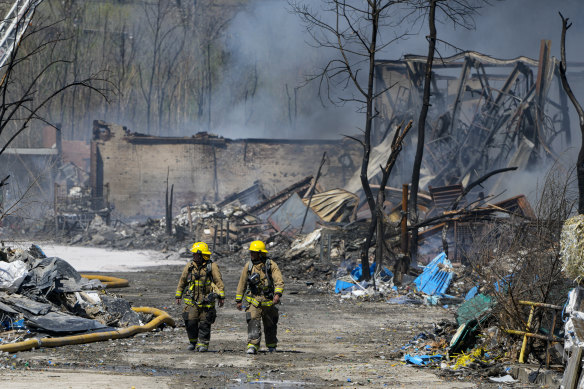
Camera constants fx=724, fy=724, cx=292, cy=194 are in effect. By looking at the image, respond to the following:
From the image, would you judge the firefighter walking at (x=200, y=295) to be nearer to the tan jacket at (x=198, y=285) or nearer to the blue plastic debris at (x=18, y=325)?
the tan jacket at (x=198, y=285)

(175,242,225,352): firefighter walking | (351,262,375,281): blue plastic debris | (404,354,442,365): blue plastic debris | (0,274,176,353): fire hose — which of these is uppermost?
(175,242,225,352): firefighter walking

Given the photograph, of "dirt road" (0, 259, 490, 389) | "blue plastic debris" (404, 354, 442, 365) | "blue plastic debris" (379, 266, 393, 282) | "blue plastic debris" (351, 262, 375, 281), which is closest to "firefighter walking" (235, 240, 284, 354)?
"dirt road" (0, 259, 490, 389)

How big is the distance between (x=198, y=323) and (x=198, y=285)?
0.50 metres

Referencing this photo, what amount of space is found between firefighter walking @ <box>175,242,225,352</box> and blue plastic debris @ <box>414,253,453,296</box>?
7278 mm

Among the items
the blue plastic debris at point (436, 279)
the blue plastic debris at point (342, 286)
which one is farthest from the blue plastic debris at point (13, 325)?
the blue plastic debris at point (436, 279)

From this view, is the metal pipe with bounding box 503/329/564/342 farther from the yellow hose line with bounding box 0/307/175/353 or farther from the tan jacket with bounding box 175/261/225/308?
the yellow hose line with bounding box 0/307/175/353

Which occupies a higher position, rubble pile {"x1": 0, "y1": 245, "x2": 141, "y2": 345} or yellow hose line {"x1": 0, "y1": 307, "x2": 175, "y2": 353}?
rubble pile {"x1": 0, "y1": 245, "x2": 141, "y2": 345}

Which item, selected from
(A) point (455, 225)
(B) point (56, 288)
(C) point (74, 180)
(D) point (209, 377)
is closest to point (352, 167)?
(C) point (74, 180)

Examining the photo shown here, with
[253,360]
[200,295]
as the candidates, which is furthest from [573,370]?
[200,295]

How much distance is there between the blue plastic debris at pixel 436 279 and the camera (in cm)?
1556

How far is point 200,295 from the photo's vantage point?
9.50 metres

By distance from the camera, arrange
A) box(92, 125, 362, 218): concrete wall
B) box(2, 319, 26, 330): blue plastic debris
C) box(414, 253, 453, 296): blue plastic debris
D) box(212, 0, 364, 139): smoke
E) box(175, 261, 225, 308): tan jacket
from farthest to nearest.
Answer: box(212, 0, 364, 139): smoke, box(92, 125, 362, 218): concrete wall, box(414, 253, 453, 296): blue plastic debris, box(2, 319, 26, 330): blue plastic debris, box(175, 261, 225, 308): tan jacket

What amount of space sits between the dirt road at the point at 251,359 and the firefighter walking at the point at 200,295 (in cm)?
26

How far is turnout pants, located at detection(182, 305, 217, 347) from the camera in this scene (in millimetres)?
9359
